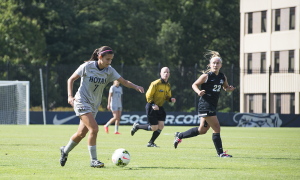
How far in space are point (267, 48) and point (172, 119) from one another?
14.6 m

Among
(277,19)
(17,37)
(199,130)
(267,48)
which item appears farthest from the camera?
(17,37)

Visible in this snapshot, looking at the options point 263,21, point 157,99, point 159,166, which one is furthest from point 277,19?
point 159,166

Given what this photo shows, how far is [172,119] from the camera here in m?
24.8

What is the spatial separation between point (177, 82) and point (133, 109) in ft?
11.0

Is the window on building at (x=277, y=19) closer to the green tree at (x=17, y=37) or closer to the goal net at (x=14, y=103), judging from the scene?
the green tree at (x=17, y=37)

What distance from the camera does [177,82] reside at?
26.6m

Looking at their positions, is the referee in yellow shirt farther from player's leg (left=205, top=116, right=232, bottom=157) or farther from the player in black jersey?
player's leg (left=205, top=116, right=232, bottom=157)

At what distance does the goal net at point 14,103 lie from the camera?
24.8 metres

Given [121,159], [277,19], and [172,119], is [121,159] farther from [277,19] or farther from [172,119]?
[277,19]

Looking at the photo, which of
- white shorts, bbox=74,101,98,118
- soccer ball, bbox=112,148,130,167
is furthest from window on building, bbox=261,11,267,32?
white shorts, bbox=74,101,98,118

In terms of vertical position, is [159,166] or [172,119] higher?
[159,166]

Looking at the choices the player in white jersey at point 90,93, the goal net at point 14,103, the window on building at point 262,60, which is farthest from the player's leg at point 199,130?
the window on building at point 262,60

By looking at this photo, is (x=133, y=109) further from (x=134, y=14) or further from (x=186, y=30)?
(x=186, y=30)

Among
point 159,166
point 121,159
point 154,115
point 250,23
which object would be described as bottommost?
point 159,166
